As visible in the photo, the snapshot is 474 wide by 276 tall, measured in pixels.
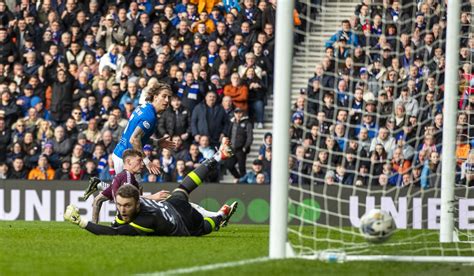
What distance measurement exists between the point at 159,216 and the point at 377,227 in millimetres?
3198

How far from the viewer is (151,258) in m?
11.6

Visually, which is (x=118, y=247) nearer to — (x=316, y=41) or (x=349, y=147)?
(x=349, y=147)

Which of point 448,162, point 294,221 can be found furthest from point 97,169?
point 448,162

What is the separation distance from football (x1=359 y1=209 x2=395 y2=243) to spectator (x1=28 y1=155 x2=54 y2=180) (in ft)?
41.2

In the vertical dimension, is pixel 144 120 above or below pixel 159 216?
above

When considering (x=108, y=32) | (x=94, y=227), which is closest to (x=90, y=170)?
(x=108, y=32)

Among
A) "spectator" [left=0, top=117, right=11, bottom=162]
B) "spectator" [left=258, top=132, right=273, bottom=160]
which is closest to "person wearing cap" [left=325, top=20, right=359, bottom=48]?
"spectator" [left=258, top=132, right=273, bottom=160]

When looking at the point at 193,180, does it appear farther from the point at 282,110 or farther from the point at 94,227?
the point at 282,110

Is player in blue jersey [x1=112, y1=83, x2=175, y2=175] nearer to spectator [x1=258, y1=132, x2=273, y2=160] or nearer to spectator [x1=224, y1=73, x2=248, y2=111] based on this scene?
spectator [x1=258, y1=132, x2=273, y2=160]

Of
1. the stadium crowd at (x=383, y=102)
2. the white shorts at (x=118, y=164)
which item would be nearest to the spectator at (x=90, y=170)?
the stadium crowd at (x=383, y=102)

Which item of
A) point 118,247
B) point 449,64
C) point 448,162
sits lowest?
point 118,247

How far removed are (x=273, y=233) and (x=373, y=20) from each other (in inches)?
322

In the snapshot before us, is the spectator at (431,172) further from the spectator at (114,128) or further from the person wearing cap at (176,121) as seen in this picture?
Result: the spectator at (114,128)

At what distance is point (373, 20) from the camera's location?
62.2 feet
